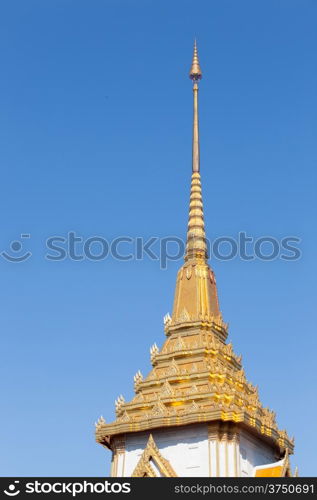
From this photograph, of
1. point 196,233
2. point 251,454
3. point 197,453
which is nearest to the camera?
point 197,453

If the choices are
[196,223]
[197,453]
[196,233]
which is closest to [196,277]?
[196,233]

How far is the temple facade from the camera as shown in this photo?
36.5 metres

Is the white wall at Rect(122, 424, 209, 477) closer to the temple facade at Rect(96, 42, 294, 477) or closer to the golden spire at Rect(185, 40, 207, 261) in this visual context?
the temple facade at Rect(96, 42, 294, 477)

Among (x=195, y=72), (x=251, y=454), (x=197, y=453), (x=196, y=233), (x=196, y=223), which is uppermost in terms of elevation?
(x=195, y=72)

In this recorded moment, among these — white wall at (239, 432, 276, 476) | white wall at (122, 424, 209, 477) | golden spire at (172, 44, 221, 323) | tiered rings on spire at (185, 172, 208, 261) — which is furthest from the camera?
tiered rings on spire at (185, 172, 208, 261)

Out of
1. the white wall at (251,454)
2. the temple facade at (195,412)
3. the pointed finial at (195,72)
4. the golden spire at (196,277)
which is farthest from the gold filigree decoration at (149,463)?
the pointed finial at (195,72)

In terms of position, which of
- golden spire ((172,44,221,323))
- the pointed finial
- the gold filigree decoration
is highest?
the pointed finial

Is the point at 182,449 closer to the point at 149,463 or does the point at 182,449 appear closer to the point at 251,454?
the point at 149,463

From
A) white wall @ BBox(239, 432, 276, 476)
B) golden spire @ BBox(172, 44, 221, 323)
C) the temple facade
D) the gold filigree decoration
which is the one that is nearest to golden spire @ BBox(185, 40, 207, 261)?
golden spire @ BBox(172, 44, 221, 323)

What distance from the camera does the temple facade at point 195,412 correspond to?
120 ft

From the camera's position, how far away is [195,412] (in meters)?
36.7

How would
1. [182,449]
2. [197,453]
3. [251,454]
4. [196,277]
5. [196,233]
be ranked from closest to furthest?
1. [197,453]
2. [182,449]
3. [251,454]
4. [196,277]
5. [196,233]

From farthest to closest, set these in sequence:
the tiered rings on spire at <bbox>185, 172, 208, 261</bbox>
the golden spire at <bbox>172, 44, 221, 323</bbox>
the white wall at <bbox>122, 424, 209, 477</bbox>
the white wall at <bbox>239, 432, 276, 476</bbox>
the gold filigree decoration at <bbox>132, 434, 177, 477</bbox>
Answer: the tiered rings on spire at <bbox>185, 172, 208, 261</bbox>
the golden spire at <bbox>172, 44, 221, 323</bbox>
the white wall at <bbox>239, 432, 276, 476</bbox>
the white wall at <bbox>122, 424, 209, 477</bbox>
the gold filigree decoration at <bbox>132, 434, 177, 477</bbox>
